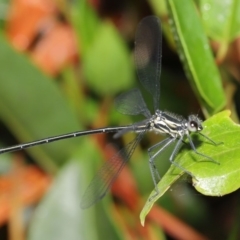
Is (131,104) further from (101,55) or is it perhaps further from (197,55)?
(197,55)

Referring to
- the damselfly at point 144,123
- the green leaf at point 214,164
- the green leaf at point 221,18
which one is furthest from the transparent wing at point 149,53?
the green leaf at point 214,164

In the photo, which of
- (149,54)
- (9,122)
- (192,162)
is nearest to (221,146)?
(192,162)

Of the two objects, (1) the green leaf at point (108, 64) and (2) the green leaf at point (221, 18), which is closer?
(2) the green leaf at point (221, 18)

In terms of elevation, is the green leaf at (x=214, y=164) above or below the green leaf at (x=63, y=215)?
above

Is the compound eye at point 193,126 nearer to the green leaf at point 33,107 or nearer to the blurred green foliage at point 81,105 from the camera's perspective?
the blurred green foliage at point 81,105

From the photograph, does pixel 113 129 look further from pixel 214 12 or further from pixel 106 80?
pixel 214 12

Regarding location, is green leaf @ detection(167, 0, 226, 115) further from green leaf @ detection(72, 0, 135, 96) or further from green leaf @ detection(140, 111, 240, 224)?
green leaf @ detection(72, 0, 135, 96)
